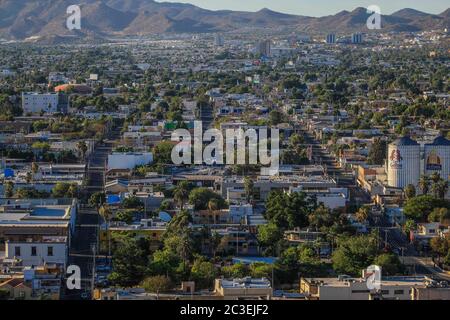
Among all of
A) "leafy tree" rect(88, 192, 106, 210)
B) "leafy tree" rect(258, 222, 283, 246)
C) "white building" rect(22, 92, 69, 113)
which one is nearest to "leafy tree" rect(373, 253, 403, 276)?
"leafy tree" rect(258, 222, 283, 246)

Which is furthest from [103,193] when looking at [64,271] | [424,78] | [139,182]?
[424,78]

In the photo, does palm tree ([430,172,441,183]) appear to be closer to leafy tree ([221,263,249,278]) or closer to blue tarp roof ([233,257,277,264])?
blue tarp roof ([233,257,277,264])

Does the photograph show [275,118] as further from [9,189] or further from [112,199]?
[9,189]

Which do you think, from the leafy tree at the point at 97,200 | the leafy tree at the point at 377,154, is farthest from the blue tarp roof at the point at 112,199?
the leafy tree at the point at 377,154

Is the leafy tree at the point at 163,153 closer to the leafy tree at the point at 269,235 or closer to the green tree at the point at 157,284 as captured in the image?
the leafy tree at the point at 269,235

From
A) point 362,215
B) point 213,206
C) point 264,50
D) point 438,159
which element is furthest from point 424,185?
point 264,50
